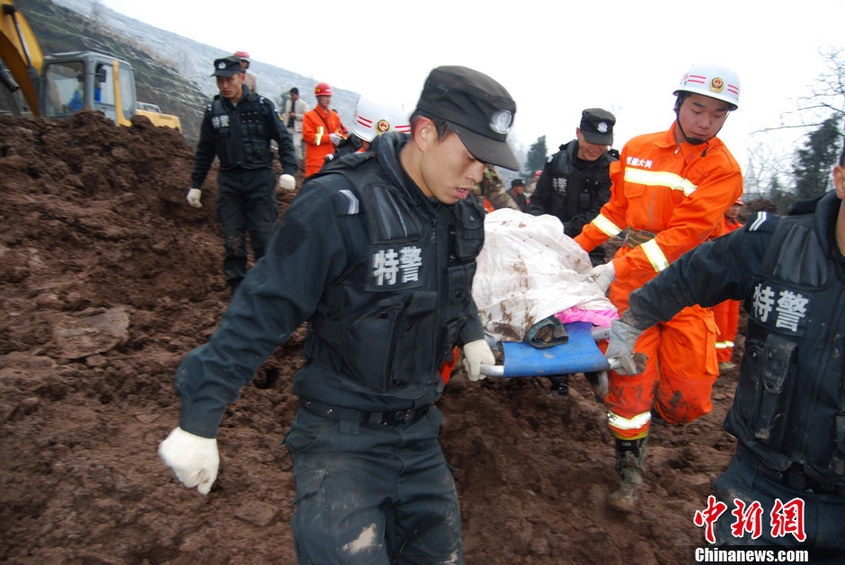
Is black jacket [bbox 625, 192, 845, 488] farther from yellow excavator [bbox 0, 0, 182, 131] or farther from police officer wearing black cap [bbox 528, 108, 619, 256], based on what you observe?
yellow excavator [bbox 0, 0, 182, 131]

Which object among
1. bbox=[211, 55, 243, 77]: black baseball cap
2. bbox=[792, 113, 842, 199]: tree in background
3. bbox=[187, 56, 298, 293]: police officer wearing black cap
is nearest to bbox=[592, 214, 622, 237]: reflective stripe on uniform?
bbox=[187, 56, 298, 293]: police officer wearing black cap

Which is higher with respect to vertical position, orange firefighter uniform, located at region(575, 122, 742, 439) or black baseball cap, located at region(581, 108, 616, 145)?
black baseball cap, located at region(581, 108, 616, 145)

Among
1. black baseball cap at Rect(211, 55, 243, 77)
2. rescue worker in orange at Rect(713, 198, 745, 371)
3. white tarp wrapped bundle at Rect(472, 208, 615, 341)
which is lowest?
rescue worker in orange at Rect(713, 198, 745, 371)

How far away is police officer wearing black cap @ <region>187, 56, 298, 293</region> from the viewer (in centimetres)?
504

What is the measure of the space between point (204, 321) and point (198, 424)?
3674 millimetres

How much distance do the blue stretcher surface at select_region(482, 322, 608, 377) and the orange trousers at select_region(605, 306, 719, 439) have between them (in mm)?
295

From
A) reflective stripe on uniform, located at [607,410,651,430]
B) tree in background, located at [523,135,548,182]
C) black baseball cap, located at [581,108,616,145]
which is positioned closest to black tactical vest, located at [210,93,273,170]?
black baseball cap, located at [581,108,616,145]

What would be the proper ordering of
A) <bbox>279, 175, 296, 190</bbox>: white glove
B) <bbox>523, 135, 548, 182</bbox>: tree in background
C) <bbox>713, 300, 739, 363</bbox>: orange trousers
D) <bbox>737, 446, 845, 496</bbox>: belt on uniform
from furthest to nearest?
<bbox>523, 135, 548, 182</bbox>: tree in background < <bbox>279, 175, 296, 190</bbox>: white glove < <bbox>713, 300, 739, 363</bbox>: orange trousers < <bbox>737, 446, 845, 496</bbox>: belt on uniform

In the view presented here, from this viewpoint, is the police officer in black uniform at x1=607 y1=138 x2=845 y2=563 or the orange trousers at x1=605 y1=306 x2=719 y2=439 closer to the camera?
the police officer in black uniform at x1=607 y1=138 x2=845 y2=563

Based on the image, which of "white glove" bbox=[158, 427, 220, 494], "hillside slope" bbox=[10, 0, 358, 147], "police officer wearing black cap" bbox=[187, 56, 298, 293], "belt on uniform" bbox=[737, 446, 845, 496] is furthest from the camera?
"hillside slope" bbox=[10, 0, 358, 147]

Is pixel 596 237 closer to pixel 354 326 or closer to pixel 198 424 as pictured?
pixel 354 326

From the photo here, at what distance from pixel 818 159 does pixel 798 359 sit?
8.00 metres

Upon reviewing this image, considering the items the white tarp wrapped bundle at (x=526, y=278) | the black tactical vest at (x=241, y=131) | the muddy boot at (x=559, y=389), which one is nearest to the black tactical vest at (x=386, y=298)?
the white tarp wrapped bundle at (x=526, y=278)

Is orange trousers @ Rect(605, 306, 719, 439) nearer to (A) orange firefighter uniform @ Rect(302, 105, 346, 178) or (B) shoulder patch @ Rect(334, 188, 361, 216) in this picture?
(B) shoulder patch @ Rect(334, 188, 361, 216)
